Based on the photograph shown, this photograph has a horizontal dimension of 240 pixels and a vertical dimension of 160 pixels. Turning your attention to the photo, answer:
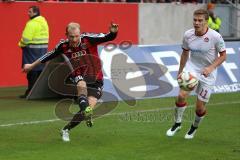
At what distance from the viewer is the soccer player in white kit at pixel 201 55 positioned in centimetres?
1052

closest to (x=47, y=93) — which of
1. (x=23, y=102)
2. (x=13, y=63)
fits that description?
(x=23, y=102)

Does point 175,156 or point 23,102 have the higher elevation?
point 175,156

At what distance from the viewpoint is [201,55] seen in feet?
35.4

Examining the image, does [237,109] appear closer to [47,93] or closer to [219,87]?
[219,87]

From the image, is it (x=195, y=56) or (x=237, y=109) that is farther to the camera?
(x=237, y=109)

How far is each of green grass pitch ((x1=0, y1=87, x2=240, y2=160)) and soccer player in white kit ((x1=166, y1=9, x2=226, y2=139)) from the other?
2.15ft

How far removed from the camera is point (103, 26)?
21.7 m

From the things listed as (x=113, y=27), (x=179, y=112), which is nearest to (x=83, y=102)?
(x=113, y=27)

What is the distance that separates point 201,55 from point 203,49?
0.49 feet

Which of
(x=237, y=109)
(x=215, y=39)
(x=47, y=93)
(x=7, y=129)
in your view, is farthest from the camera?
(x=47, y=93)

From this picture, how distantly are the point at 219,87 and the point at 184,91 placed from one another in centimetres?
658

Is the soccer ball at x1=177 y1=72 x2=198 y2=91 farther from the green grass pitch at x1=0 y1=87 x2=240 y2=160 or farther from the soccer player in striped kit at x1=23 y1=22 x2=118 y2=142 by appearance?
the soccer player in striped kit at x1=23 y1=22 x2=118 y2=142

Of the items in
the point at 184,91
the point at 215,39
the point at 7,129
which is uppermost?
the point at 215,39

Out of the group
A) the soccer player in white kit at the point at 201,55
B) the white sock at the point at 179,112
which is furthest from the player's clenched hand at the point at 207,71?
the white sock at the point at 179,112
